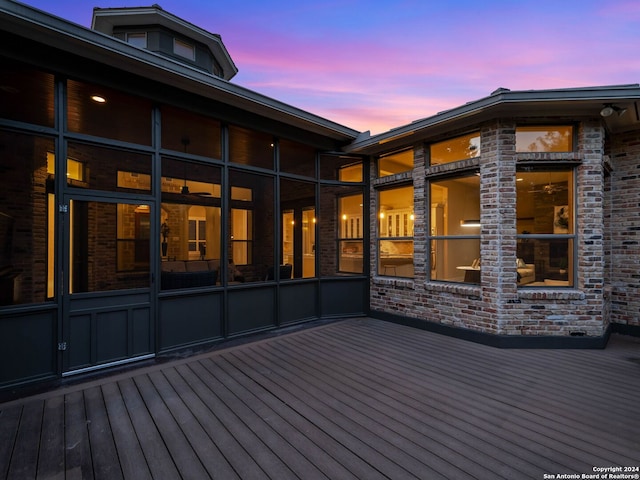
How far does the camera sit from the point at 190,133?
4.51 m

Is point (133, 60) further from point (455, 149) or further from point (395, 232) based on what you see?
point (395, 232)

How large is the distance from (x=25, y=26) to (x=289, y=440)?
434 centimetres

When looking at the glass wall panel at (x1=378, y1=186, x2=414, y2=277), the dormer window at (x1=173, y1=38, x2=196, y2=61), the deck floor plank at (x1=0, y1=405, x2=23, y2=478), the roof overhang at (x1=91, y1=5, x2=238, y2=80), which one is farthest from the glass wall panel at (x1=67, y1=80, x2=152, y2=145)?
the dormer window at (x1=173, y1=38, x2=196, y2=61)

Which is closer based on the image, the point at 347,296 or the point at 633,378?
the point at 633,378

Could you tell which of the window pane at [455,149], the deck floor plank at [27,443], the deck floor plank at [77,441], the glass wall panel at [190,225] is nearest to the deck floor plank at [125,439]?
the deck floor plank at [77,441]

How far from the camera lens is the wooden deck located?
6.58 feet

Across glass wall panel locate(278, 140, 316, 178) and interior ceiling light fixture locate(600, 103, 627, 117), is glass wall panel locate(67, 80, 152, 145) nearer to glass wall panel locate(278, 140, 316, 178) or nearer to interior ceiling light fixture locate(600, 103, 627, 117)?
glass wall panel locate(278, 140, 316, 178)

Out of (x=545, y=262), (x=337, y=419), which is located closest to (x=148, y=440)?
(x=337, y=419)

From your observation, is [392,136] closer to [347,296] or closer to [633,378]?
[347,296]

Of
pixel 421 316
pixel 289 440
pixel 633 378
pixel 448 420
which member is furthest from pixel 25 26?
pixel 633 378

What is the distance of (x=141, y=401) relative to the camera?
2.87 meters

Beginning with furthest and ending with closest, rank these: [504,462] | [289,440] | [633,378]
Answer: [633,378] < [289,440] < [504,462]

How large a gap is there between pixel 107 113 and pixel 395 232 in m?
4.81
